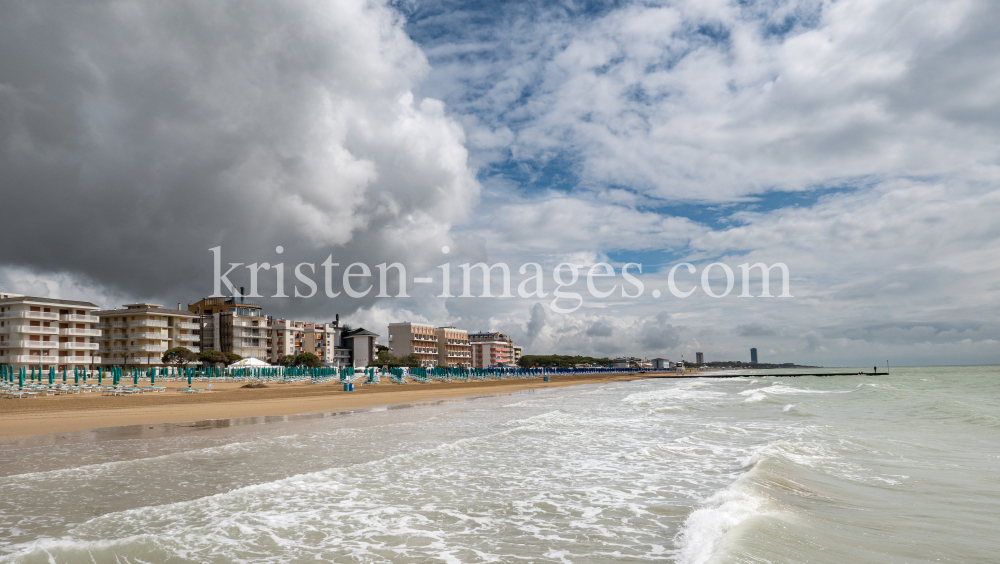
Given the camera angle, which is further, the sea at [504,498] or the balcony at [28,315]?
the balcony at [28,315]

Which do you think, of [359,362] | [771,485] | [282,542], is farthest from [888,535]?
[359,362]

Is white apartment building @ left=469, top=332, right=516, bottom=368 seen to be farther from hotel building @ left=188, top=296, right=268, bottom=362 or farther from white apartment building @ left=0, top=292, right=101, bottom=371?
white apartment building @ left=0, top=292, right=101, bottom=371

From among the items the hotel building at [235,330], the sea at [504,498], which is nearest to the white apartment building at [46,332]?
the hotel building at [235,330]

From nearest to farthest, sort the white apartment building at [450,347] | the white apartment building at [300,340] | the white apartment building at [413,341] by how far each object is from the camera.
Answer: the white apartment building at [300,340] → the white apartment building at [413,341] → the white apartment building at [450,347]

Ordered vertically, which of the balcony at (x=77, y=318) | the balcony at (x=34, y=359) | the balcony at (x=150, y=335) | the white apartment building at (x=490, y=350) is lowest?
the white apartment building at (x=490, y=350)

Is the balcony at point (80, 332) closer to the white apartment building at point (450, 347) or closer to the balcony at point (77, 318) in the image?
the balcony at point (77, 318)

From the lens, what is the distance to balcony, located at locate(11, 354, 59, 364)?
202ft

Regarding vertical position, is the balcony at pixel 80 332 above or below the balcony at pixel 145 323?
below

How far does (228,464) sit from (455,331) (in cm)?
13550

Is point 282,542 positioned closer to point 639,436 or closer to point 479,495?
point 479,495

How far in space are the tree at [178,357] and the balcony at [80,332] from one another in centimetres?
849

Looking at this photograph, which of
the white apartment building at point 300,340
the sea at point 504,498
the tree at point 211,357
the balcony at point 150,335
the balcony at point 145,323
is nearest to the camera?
the sea at point 504,498

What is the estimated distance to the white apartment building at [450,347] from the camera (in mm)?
141375

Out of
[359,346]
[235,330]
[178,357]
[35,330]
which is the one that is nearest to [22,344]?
[35,330]
